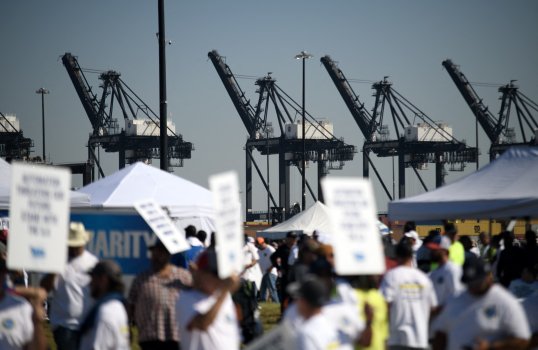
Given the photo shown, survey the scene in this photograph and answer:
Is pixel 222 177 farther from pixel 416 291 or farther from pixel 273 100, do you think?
pixel 273 100

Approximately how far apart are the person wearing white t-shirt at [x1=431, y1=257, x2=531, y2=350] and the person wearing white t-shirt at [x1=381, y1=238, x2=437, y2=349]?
1.28 metres

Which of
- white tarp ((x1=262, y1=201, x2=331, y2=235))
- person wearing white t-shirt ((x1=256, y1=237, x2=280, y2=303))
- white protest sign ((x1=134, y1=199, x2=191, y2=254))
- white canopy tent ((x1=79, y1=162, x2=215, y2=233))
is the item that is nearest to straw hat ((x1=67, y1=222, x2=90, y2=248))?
white protest sign ((x1=134, y1=199, x2=191, y2=254))

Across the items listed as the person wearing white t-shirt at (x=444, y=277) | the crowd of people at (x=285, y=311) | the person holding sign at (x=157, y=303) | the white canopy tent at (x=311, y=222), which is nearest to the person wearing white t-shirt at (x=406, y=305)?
the crowd of people at (x=285, y=311)

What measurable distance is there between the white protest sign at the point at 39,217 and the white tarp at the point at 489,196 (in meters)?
8.47

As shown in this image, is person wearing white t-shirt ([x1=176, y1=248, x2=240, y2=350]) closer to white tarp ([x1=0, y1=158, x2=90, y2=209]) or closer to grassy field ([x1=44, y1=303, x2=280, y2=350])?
grassy field ([x1=44, y1=303, x2=280, y2=350])

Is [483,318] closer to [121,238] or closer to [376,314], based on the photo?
[376,314]

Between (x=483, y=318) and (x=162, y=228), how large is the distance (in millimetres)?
3609

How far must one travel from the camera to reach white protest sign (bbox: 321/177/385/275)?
6.44m

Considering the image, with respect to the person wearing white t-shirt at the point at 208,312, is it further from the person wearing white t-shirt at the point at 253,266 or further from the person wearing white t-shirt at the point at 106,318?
the person wearing white t-shirt at the point at 253,266

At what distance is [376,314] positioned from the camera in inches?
306

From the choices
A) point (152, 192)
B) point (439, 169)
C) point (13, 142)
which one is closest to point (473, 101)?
point (439, 169)

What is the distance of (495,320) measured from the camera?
6949 mm

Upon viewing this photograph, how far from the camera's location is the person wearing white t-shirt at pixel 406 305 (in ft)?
28.2

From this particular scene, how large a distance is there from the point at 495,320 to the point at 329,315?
121cm
